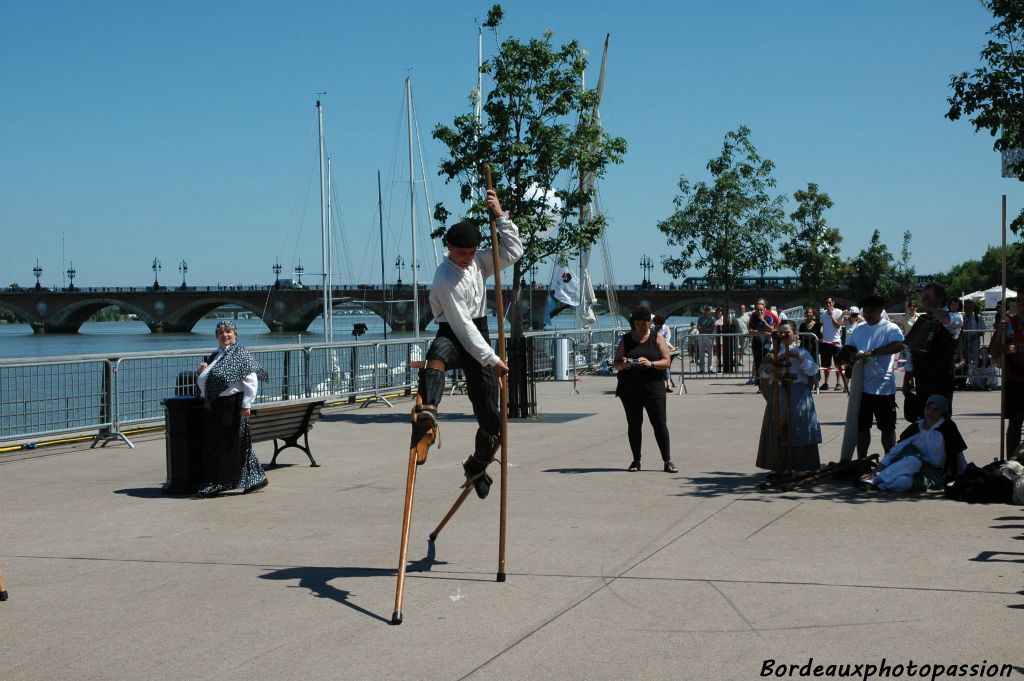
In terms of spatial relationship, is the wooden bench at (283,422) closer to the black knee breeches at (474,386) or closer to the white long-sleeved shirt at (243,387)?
the white long-sleeved shirt at (243,387)

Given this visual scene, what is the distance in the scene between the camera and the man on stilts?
6.45m

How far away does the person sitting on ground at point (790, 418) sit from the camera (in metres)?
10.2

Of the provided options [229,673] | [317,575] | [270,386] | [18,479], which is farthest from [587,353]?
[229,673]

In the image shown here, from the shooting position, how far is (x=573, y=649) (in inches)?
198

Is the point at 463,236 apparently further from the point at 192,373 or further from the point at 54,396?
the point at 54,396

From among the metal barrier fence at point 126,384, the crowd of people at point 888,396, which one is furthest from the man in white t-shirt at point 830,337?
the crowd of people at point 888,396

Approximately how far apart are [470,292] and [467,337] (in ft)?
1.04

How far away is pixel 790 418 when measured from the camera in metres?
10.2

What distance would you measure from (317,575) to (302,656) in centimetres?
167

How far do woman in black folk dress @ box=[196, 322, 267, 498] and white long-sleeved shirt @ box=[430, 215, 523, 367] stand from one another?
12.9ft

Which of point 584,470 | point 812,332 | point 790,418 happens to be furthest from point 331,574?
point 812,332

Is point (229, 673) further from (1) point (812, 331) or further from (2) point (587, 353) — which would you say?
(2) point (587, 353)

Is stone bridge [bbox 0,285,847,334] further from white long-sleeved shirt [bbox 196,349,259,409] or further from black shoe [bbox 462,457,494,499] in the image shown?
black shoe [bbox 462,457,494,499]

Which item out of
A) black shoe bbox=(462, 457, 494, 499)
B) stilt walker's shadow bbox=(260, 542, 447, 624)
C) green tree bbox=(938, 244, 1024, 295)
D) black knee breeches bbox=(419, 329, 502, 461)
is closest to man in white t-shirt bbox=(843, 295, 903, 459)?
black shoe bbox=(462, 457, 494, 499)
